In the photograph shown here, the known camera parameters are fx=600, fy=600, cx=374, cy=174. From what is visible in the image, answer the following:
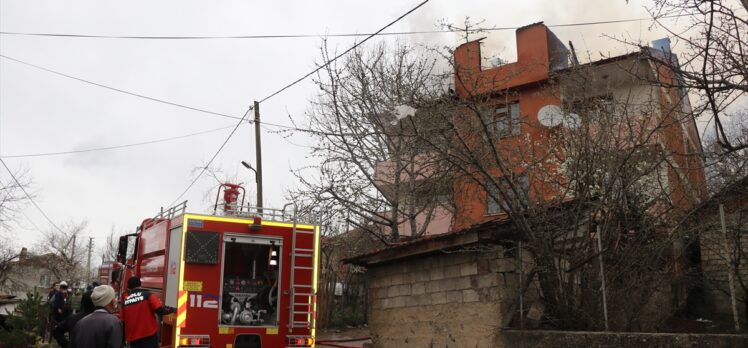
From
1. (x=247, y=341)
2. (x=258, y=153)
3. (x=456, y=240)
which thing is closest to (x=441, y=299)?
(x=456, y=240)

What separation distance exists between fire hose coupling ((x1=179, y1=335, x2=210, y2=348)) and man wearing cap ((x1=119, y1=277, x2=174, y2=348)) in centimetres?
132

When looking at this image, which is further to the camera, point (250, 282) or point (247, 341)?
point (250, 282)

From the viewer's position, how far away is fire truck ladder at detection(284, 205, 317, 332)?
33.0 feet

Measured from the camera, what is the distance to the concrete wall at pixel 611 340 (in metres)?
6.28

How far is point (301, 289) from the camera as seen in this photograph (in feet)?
33.5

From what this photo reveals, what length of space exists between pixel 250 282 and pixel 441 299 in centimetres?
335

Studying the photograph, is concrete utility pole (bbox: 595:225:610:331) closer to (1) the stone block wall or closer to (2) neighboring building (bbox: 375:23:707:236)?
(2) neighboring building (bbox: 375:23:707:236)

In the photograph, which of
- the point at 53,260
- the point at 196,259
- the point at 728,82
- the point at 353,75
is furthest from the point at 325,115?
the point at 53,260

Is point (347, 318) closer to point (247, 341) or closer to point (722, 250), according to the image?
point (247, 341)

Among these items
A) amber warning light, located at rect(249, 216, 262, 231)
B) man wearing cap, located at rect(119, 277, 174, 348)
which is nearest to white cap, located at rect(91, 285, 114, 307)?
man wearing cap, located at rect(119, 277, 174, 348)

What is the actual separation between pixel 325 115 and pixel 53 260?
46.1m

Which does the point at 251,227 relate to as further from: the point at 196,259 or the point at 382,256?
the point at 382,256

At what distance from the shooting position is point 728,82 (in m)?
6.41

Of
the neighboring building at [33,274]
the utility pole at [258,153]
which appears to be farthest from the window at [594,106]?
the neighboring building at [33,274]
